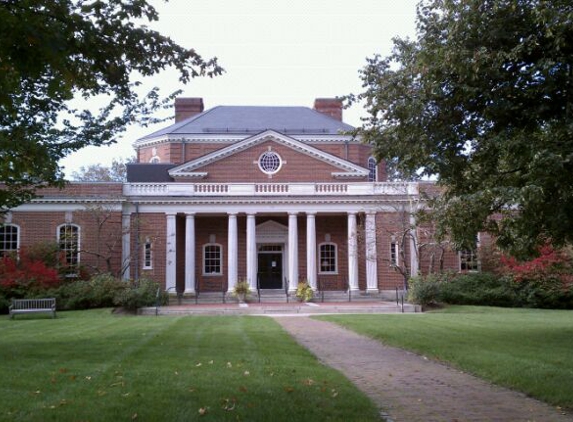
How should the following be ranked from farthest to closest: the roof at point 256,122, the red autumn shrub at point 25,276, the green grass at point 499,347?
the roof at point 256,122 → the red autumn shrub at point 25,276 → the green grass at point 499,347

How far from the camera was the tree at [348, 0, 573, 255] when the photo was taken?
979 centimetres

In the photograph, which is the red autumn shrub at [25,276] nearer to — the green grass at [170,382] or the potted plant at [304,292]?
the potted plant at [304,292]

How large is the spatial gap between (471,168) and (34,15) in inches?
337

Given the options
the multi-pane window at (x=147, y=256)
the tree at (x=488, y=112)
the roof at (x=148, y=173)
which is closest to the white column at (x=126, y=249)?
the multi-pane window at (x=147, y=256)

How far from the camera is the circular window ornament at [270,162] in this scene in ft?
121

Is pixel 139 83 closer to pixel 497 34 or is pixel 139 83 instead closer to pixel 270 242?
pixel 497 34

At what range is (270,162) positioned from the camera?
37.0m

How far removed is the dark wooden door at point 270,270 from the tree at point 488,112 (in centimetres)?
2391

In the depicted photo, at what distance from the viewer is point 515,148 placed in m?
9.96

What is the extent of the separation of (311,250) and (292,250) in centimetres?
106

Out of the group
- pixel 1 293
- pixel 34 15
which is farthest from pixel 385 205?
pixel 34 15

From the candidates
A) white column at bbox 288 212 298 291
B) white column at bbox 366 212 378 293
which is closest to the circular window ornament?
white column at bbox 288 212 298 291

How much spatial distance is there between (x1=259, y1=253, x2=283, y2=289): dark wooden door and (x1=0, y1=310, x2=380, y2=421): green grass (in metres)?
22.2

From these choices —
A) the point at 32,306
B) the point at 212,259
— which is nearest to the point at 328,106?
the point at 212,259
